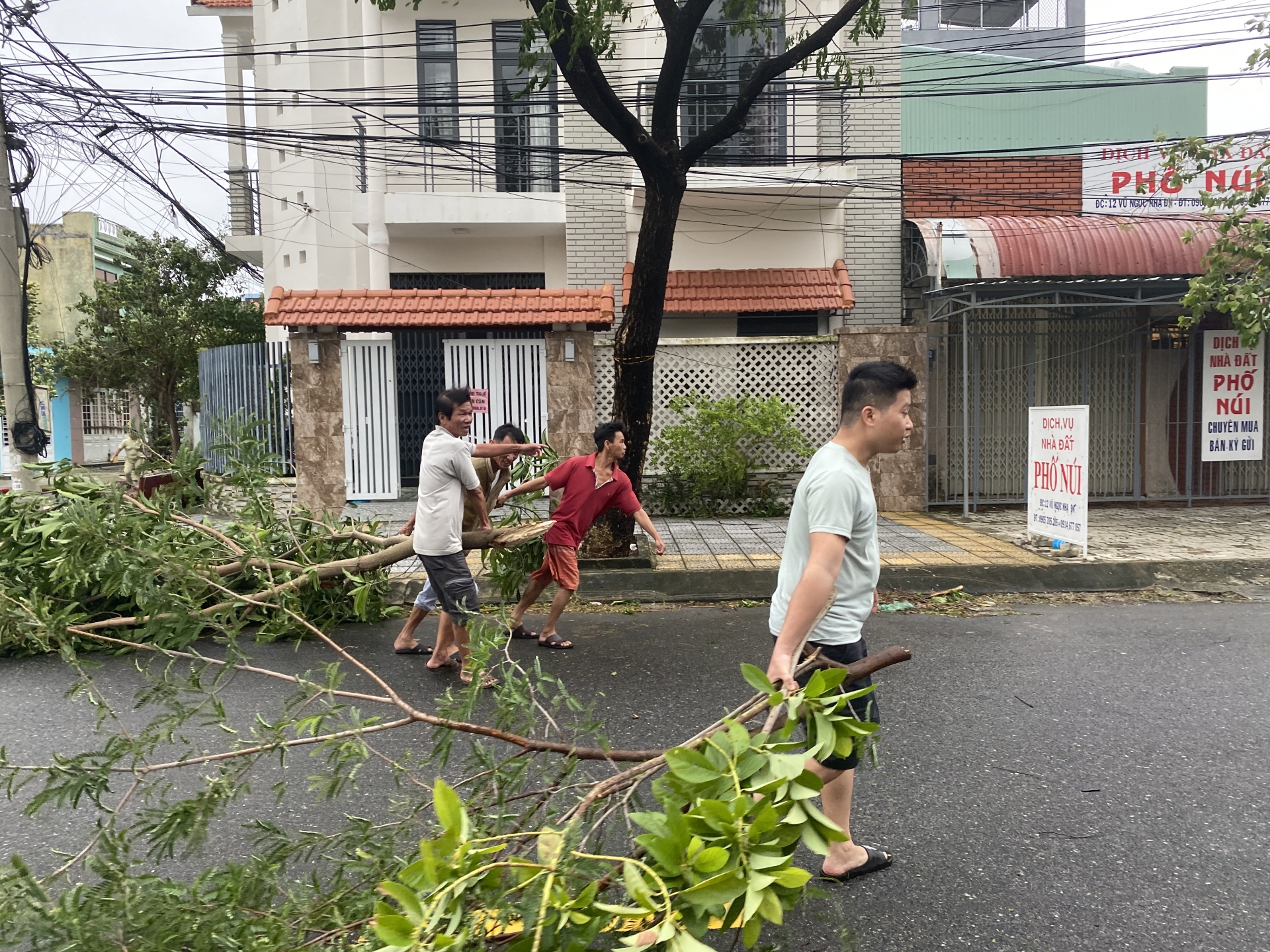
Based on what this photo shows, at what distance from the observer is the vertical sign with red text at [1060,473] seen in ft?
28.9

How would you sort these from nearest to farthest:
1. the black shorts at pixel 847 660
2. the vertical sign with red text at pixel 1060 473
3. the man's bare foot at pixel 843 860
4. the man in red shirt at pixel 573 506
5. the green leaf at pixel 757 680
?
the green leaf at pixel 757 680 → the black shorts at pixel 847 660 → the man's bare foot at pixel 843 860 → the man in red shirt at pixel 573 506 → the vertical sign with red text at pixel 1060 473

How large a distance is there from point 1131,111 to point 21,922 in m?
16.0

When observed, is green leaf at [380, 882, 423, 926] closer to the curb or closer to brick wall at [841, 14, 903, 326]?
the curb

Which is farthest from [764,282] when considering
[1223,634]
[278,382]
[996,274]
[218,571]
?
[218,571]

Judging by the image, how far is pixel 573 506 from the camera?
6.46 m

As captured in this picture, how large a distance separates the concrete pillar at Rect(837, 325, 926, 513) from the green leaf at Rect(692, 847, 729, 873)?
34.7 ft

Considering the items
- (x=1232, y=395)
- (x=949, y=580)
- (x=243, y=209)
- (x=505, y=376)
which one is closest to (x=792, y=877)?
(x=949, y=580)

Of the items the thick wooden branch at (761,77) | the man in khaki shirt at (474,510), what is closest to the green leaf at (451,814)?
the man in khaki shirt at (474,510)

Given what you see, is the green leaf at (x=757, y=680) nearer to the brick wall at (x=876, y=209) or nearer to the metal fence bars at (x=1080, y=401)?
the metal fence bars at (x=1080, y=401)

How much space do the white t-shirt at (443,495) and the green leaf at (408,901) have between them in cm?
409

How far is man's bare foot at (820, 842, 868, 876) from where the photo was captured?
10.7 feet

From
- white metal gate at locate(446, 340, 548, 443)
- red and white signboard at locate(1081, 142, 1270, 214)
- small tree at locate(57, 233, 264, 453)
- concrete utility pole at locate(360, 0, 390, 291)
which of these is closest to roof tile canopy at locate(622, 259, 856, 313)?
white metal gate at locate(446, 340, 548, 443)

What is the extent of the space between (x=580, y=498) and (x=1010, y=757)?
313cm

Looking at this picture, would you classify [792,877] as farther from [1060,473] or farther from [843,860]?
[1060,473]
